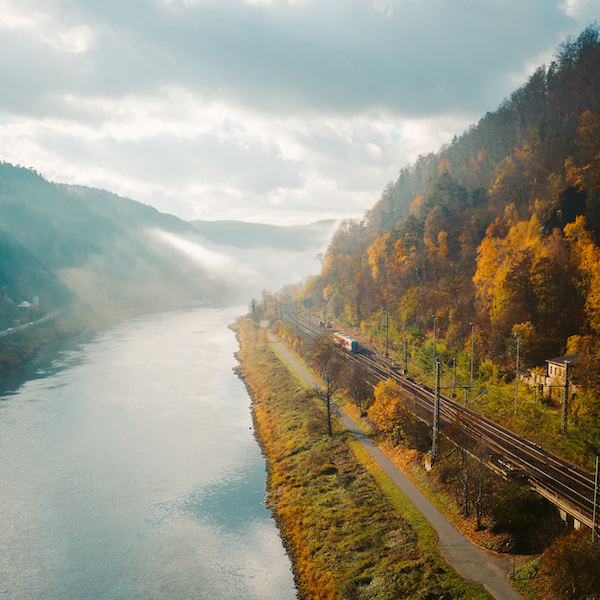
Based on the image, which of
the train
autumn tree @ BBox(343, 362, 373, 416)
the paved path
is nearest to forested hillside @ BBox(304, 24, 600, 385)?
the train

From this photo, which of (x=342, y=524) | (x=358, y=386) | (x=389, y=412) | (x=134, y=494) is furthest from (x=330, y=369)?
(x=134, y=494)

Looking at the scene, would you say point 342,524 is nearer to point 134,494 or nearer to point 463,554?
point 463,554

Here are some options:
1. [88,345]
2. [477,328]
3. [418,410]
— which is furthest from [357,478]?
[88,345]

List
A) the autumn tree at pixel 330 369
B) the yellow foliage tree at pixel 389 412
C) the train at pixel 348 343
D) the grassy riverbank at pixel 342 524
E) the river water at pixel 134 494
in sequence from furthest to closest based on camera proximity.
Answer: the train at pixel 348 343
the autumn tree at pixel 330 369
the yellow foliage tree at pixel 389 412
the river water at pixel 134 494
the grassy riverbank at pixel 342 524

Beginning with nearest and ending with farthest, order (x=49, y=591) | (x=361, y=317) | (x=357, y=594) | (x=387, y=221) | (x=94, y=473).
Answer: (x=357, y=594)
(x=49, y=591)
(x=94, y=473)
(x=361, y=317)
(x=387, y=221)

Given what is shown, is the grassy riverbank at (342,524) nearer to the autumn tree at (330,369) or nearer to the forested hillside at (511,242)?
the autumn tree at (330,369)

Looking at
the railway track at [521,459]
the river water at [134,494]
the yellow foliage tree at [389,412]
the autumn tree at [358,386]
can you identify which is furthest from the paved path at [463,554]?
the autumn tree at [358,386]

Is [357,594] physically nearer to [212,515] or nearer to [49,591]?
[212,515]
